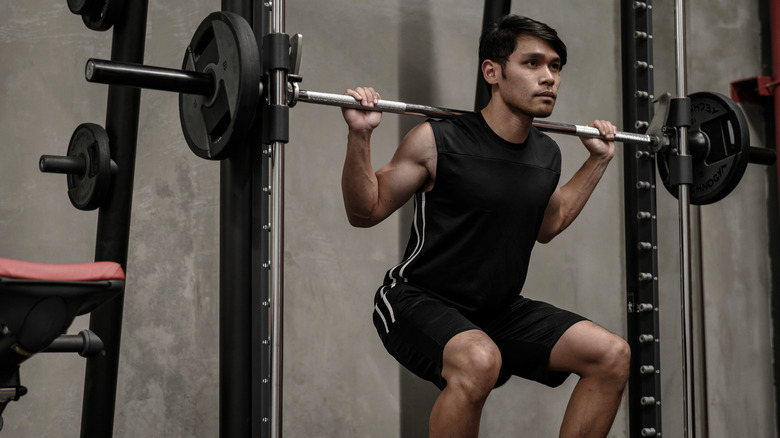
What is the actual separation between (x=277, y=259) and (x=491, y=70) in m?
1.12

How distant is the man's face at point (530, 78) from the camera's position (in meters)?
2.69

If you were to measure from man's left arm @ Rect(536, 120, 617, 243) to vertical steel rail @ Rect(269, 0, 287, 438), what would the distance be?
3.80 feet

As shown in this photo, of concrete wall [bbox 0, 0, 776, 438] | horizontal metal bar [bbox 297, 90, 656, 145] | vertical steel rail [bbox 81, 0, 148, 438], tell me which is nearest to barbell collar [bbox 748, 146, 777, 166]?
horizontal metal bar [bbox 297, 90, 656, 145]

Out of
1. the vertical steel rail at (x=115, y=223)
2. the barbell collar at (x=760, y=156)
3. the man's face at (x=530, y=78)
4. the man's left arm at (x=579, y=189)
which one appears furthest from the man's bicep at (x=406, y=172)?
the barbell collar at (x=760, y=156)

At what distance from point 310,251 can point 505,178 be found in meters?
1.36

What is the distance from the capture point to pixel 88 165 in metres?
2.81

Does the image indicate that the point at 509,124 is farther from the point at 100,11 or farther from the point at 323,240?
the point at 100,11

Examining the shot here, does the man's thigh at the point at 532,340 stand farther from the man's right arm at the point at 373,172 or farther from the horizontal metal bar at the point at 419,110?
the horizontal metal bar at the point at 419,110

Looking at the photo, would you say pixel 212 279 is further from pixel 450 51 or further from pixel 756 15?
pixel 756 15

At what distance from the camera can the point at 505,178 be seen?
268 centimetres

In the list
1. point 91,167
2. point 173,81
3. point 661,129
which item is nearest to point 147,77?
point 173,81

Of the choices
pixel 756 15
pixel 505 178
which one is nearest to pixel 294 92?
pixel 505 178

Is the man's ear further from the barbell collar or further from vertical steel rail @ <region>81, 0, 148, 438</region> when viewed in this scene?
vertical steel rail @ <region>81, 0, 148, 438</region>

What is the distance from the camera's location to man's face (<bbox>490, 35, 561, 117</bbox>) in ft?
8.83
